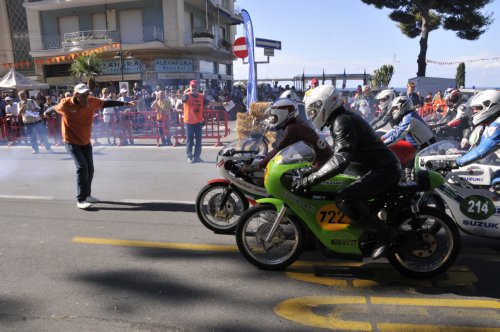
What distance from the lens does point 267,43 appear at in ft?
44.8

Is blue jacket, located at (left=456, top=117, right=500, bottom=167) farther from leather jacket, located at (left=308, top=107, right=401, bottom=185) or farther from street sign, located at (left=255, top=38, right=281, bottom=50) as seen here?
street sign, located at (left=255, top=38, right=281, bottom=50)

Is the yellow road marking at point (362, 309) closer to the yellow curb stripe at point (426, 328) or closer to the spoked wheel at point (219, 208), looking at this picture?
the yellow curb stripe at point (426, 328)

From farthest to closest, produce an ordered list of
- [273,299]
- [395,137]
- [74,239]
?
[395,137] < [74,239] < [273,299]

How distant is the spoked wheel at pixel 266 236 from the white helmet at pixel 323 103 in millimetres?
973

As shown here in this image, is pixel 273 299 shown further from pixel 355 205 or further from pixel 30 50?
pixel 30 50

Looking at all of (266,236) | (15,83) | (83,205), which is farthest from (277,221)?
(15,83)

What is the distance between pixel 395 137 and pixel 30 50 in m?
37.4

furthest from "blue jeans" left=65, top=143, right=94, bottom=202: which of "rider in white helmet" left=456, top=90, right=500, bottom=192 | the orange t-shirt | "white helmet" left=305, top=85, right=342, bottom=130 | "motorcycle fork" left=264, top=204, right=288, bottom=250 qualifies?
"rider in white helmet" left=456, top=90, right=500, bottom=192

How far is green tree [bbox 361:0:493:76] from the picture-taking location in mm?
25967

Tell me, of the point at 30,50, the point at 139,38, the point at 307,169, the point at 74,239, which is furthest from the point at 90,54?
the point at 307,169

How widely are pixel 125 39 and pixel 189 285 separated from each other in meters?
32.1

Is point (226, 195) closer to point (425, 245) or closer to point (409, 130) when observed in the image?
point (425, 245)

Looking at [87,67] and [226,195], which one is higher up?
[87,67]

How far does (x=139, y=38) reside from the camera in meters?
32.2
